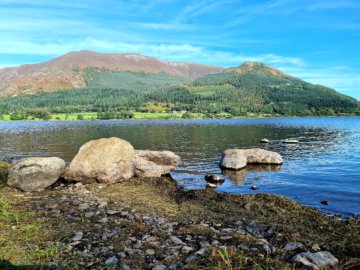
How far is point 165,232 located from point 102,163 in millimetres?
11250

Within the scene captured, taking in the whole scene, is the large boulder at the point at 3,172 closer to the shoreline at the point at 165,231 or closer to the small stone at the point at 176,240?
the shoreline at the point at 165,231

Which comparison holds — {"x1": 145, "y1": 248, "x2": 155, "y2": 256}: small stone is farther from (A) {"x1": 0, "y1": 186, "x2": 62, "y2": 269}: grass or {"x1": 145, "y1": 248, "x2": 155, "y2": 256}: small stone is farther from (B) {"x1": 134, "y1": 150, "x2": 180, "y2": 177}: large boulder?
(B) {"x1": 134, "y1": 150, "x2": 180, "y2": 177}: large boulder

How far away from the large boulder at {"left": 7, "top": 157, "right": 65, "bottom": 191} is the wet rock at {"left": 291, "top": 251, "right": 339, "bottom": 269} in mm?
15968

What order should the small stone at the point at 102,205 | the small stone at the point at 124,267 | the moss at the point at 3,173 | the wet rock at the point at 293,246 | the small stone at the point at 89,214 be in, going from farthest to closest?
the moss at the point at 3,173 < the small stone at the point at 102,205 < the small stone at the point at 89,214 < the wet rock at the point at 293,246 < the small stone at the point at 124,267

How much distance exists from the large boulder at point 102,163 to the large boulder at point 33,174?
126 cm

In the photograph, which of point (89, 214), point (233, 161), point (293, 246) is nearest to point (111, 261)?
point (89, 214)

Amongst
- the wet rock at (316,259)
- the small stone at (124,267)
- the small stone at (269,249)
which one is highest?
the wet rock at (316,259)

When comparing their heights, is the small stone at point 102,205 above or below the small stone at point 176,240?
below

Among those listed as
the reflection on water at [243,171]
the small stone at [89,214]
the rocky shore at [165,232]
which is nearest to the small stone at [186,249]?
the rocky shore at [165,232]

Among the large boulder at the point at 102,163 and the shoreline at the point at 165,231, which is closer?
the shoreline at the point at 165,231

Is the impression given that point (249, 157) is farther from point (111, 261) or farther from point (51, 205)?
point (111, 261)

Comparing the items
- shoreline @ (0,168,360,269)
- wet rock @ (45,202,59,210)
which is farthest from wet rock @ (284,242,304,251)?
wet rock @ (45,202,59,210)

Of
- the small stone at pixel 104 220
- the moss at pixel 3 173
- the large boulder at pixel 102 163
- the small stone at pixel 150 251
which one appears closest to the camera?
the small stone at pixel 150 251

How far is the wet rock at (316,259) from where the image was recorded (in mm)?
9025
